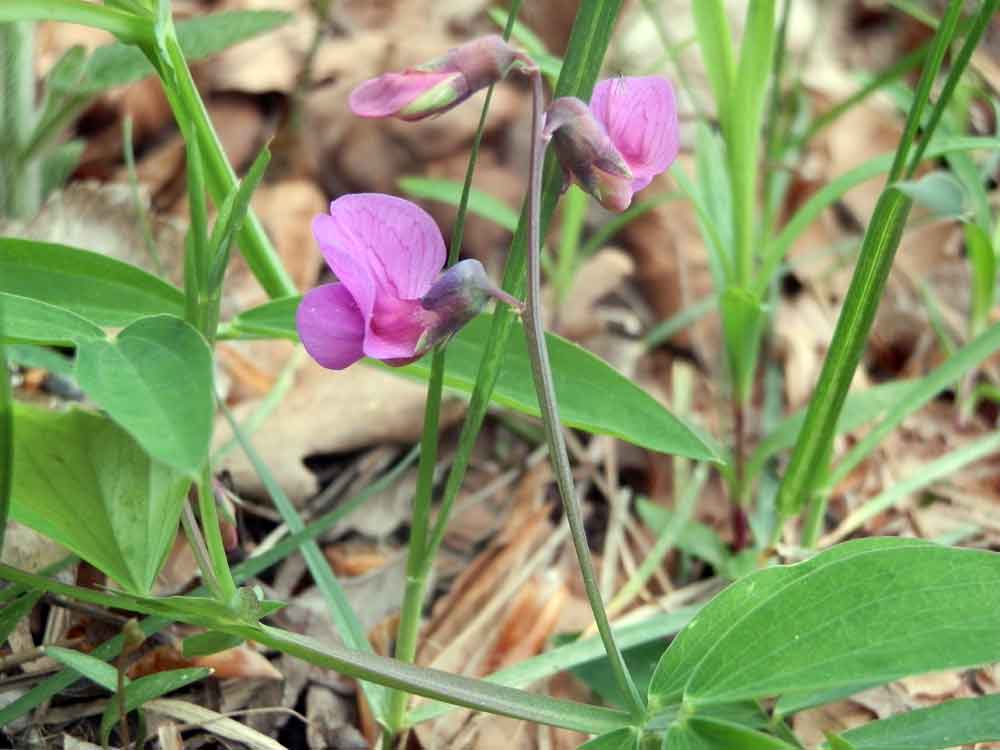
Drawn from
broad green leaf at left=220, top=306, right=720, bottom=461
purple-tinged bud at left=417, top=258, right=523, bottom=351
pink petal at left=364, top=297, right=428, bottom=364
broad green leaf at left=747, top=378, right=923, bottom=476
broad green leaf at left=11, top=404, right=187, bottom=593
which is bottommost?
broad green leaf at left=747, top=378, right=923, bottom=476

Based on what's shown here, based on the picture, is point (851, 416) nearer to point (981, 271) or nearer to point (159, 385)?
point (981, 271)

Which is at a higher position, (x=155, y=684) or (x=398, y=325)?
(x=398, y=325)

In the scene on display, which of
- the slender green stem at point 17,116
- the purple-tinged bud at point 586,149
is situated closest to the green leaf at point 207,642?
the purple-tinged bud at point 586,149

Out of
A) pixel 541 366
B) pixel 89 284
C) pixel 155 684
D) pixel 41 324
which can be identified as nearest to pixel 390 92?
pixel 541 366

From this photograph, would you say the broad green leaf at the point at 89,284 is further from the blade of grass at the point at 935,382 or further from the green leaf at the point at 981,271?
the green leaf at the point at 981,271

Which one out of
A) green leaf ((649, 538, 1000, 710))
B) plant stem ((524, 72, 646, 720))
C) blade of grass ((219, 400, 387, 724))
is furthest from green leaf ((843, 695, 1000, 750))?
blade of grass ((219, 400, 387, 724))

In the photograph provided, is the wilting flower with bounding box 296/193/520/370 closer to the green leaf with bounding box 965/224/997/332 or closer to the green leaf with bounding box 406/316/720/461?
the green leaf with bounding box 406/316/720/461

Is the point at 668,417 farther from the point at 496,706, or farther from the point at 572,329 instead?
the point at 572,329
